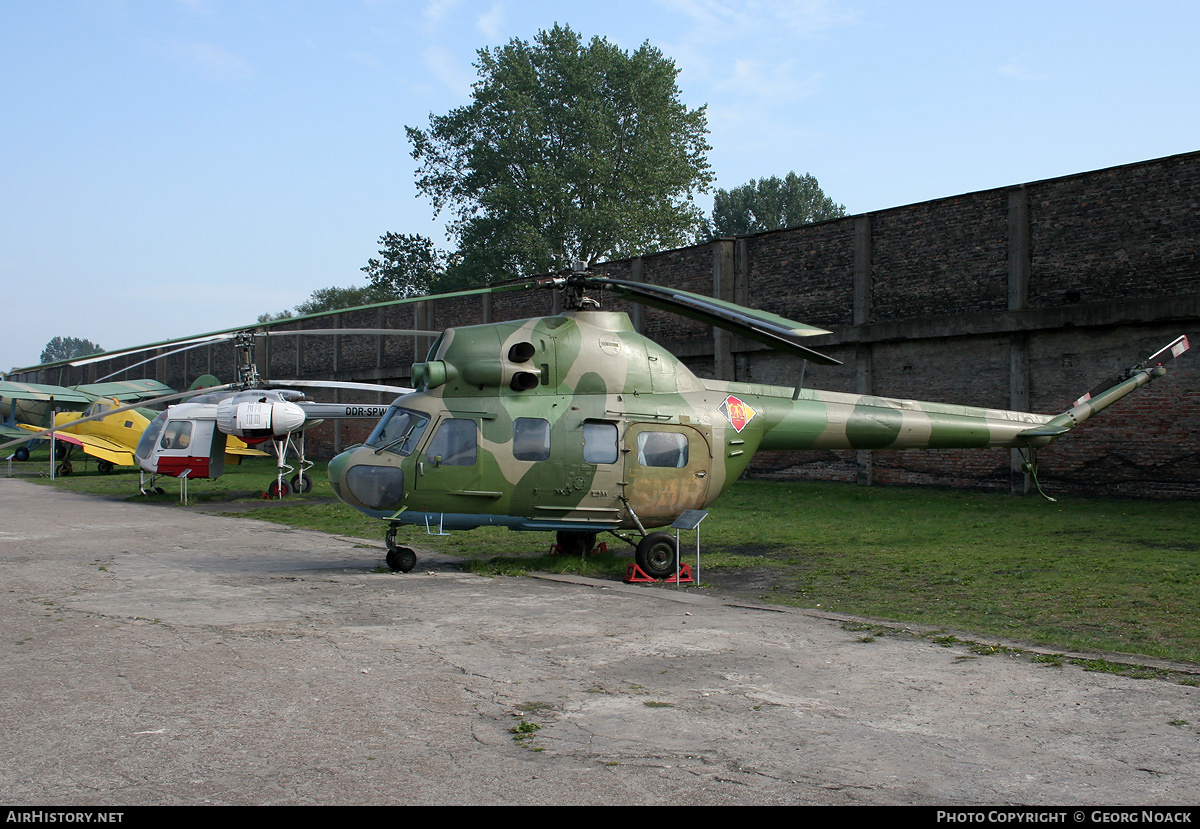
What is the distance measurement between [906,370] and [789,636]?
1479cm

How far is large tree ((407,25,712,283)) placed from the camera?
47969 mm

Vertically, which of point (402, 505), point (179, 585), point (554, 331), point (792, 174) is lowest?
point (179, 585)

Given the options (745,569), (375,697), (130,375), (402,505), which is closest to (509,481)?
(402,505)

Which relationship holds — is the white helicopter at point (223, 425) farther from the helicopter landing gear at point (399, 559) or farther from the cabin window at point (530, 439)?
Result: the cabin window at point (530, 439)

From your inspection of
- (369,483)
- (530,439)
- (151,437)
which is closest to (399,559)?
(369,483)

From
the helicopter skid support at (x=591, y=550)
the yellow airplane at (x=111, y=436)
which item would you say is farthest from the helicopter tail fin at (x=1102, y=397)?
the yellow airplane at (x=111, y=436)

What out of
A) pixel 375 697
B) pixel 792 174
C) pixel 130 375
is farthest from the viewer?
pixel 792 174

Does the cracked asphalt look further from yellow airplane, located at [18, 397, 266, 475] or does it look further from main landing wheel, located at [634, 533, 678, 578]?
yellow airplane, located at [18, 397, 266, 475]

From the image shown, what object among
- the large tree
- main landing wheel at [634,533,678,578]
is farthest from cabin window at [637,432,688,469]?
the large tree

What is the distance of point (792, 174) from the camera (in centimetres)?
7550

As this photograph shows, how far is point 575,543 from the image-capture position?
1188 cm

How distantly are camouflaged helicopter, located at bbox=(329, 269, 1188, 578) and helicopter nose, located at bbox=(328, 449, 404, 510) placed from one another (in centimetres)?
1
